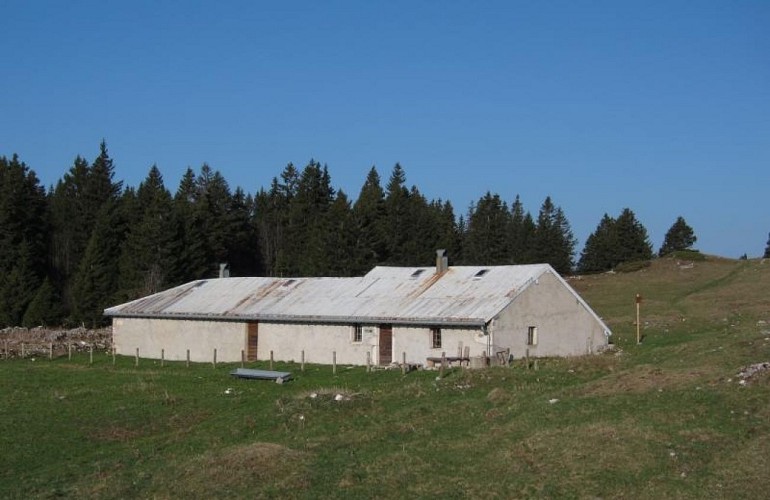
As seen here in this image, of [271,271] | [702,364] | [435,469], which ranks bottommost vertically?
[435,469]

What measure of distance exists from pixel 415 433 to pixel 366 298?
2065 cm

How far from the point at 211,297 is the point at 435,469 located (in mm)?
31945

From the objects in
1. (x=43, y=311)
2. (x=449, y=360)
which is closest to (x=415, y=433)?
(x=449, y=360)

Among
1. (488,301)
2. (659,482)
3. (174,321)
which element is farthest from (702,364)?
(174,321)

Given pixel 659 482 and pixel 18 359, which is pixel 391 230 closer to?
pixel 18 359

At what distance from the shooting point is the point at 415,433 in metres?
20.7

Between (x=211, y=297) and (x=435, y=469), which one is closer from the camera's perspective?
(x=435, y=469)

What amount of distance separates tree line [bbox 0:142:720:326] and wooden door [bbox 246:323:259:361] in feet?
92.8

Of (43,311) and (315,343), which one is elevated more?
(43,311)

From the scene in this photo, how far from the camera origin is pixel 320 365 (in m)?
39.0

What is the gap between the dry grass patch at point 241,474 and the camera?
671 inches

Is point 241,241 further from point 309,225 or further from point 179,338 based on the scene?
point 179,338

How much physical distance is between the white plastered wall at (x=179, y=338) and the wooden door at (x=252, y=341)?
255 millimetres

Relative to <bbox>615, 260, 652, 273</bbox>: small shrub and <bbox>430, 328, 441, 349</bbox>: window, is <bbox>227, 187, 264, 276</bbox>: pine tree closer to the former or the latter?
<bbox>615, 260, 652, 273</bbox>: small shrub
